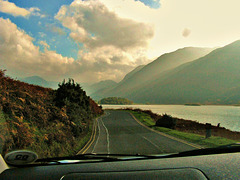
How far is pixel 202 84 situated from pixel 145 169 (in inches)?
2610

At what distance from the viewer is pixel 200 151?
9.09 ft

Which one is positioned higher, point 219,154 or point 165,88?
point 165,88

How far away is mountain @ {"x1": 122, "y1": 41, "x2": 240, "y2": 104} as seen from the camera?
41275mm

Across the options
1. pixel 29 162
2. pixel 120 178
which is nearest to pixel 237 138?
pixel 120 178

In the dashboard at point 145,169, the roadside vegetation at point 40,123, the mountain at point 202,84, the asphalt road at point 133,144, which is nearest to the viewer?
the dashboard at point 145,169

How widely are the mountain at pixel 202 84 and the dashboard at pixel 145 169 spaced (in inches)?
1230

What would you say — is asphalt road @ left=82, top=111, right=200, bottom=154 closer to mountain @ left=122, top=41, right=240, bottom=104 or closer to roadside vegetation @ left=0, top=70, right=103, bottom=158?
roadside vegetation @ left=0, top=70, right=103, bottom=158

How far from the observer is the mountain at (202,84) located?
41.3m

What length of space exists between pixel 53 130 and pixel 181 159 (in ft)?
20.7

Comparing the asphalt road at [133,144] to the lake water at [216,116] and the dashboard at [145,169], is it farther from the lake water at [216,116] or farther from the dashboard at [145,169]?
the dashboard at [145,169]

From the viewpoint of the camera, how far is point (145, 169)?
235 centimetres

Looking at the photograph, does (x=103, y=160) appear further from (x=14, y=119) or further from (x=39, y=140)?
(x=14, y=119)

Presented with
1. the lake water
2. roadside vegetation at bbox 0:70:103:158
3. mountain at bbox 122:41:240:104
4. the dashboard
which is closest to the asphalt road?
roadside vegetation at bbox 0:70:103:158

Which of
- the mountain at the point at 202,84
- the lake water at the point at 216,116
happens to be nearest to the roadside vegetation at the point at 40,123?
the lake water at the point at 216,116
